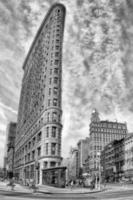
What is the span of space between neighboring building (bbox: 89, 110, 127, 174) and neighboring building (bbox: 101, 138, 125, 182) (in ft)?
61.6

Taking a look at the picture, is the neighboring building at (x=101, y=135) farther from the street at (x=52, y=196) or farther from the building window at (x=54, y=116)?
the street at (x=52, y=196)

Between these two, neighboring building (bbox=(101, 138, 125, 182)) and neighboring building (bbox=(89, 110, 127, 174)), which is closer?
neighboring building (bbox=(101, 138, 125, 182))

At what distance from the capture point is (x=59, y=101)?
71812 mm

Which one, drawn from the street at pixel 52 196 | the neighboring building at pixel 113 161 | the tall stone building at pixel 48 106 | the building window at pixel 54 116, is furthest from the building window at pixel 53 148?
the neighboring building at pixel 113 161

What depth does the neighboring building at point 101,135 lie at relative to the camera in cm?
15359

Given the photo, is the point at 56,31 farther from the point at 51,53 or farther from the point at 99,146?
the point at 99,146

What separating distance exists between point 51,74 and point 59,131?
2055 centimetres

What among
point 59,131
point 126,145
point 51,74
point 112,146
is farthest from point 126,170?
point 51,74

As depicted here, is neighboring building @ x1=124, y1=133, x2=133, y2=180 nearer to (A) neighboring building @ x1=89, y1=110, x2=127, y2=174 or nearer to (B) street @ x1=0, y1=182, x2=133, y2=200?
(A) neighboring building @ x1=89, y1=110, x2=127, y2=174

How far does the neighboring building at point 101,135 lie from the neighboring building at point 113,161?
61.6 ft

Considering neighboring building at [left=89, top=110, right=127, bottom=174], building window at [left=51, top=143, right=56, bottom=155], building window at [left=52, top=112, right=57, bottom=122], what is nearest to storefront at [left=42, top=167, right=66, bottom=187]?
building window at [left=51, top=143, right=56, bottom=155]

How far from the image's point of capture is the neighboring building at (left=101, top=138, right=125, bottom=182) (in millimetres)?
101438

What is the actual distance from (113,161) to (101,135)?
→ 45.0m

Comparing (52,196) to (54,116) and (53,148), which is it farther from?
(54,116)
